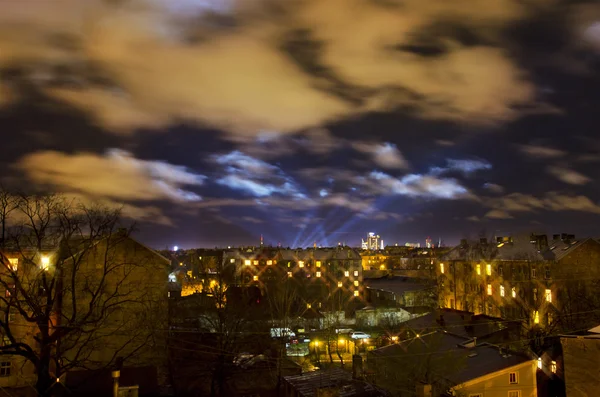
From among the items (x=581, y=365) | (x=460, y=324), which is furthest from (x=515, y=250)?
(x=581, y=365)

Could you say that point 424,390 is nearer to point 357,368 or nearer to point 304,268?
point 357,368

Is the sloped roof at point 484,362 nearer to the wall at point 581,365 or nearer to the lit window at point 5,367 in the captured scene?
the wall at point 581,365

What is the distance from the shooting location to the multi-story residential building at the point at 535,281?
4762cm

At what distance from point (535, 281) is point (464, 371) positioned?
1260 inches

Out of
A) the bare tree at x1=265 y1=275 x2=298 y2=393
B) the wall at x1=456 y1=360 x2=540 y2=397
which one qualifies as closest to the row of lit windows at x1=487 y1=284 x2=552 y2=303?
the bare tree at x1=265 y1=275 x2=298 y2=393

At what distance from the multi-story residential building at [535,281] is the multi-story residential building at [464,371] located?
67.4ft

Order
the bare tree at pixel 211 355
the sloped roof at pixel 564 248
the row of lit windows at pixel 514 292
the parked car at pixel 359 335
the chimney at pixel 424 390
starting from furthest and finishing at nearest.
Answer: the sloped roof at pixel 564 248 < the row of lit windows at pixel 514 292 < the parked car at pixel 359 335 < the bare tree at pixel 211 355 < the chimney at pixel 424 390

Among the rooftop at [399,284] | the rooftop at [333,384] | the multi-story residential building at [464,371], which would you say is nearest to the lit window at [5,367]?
the rooftop at [333,384]

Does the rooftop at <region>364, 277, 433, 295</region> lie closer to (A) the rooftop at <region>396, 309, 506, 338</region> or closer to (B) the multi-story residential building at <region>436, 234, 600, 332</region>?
(B) the multi-story residential building at <region>436, 234, 600, 332</region>

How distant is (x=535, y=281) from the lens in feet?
171

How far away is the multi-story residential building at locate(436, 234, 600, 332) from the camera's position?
4762 centimetres

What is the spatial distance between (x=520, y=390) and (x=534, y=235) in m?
38.6

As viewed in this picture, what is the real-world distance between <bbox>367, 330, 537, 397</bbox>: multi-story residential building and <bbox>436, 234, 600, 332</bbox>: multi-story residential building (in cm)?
2053

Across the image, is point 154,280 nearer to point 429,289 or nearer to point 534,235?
point 534,235
